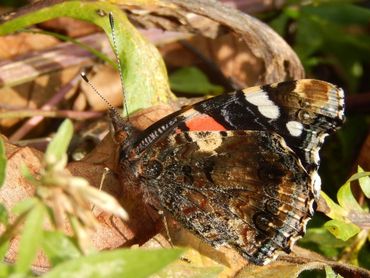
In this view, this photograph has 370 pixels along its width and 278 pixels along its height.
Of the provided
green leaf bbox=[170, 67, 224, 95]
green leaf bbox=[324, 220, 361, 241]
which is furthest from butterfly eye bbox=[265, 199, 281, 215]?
green leaf bbox=[170, 67, 224, 95]

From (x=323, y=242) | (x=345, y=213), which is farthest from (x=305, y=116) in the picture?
(x=323, y=242)

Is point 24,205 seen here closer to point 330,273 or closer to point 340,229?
point 330,273

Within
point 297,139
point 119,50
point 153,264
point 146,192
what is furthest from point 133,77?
point 153,264

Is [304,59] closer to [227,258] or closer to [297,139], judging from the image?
[297,139]

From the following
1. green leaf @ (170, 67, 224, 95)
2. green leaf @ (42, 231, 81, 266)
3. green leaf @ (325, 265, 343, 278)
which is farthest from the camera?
green leaf @ (170, 67, 224, 95)

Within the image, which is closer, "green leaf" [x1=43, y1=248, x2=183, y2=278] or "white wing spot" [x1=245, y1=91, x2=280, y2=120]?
"green leaf" [x1=43, y1=248, x2=183, y2=278]

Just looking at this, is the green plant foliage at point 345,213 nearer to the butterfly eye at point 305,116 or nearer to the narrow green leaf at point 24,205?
the butterfly eye at point 305,116

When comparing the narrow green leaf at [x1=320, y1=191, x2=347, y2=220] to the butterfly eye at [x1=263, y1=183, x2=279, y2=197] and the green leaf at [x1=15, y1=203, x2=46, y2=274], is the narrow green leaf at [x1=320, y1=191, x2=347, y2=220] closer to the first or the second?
the butterfly eye at [x1=263, y1=183, x2=279, y2=197]
